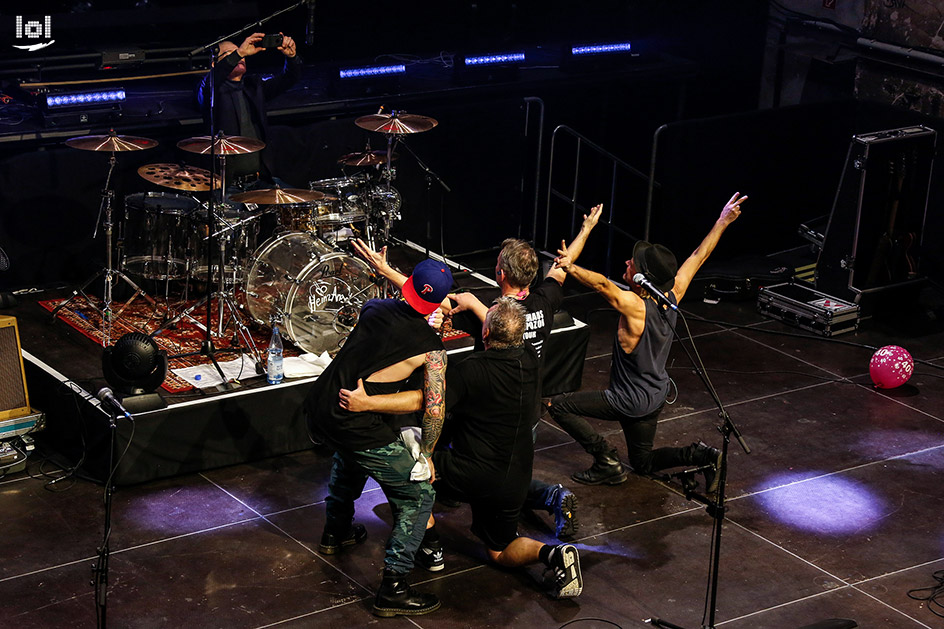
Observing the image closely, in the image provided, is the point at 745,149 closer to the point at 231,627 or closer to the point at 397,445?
the point at 397,445

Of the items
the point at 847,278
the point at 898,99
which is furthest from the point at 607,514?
the point at 898,99

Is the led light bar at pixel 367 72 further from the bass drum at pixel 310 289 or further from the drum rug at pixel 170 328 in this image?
the bass drum at pixel 310 289

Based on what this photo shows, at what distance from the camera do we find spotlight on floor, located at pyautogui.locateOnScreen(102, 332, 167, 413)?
321 inches

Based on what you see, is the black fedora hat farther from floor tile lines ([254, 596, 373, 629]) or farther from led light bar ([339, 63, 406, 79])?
led light bar ([339, 63, 406, 79])

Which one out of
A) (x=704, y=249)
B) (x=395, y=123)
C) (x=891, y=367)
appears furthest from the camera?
(x=395, y=123)

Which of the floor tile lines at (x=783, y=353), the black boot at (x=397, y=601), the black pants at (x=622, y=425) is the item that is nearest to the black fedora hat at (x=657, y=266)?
the black pants at (x=622, y=425)

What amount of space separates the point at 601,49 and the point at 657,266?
673 centimetres

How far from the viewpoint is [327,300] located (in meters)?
9.43

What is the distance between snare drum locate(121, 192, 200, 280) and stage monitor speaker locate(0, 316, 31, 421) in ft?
5.67

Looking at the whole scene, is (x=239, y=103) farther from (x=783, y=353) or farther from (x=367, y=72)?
(x=783, y=353)

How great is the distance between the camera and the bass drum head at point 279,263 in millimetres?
9516

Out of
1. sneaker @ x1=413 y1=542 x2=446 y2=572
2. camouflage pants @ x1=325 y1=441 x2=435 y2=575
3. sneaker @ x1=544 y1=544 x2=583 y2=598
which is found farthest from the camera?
sneaker @ x1=413 y1=542 x2=446 y2=572

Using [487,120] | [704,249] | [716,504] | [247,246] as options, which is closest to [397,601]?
[716,504]

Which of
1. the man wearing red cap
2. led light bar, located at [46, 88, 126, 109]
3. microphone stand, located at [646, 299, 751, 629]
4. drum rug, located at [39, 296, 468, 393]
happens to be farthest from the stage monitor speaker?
microphone stand, located at [646, 299, 751, 629]
